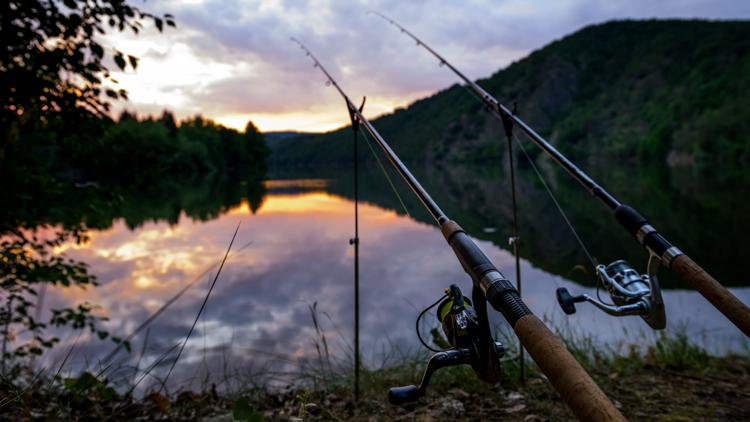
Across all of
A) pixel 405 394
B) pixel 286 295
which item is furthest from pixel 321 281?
pixel 405 394

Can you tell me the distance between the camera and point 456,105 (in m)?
148

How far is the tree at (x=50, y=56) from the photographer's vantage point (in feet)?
10.7

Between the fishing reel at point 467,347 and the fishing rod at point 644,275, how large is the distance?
0.78 meters

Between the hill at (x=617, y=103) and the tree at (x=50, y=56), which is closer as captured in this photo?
the tree at (x=50, y=56)

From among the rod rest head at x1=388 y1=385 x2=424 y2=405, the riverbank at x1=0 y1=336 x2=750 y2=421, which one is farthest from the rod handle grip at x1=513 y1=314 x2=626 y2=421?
the riverbank at x1=0 y1=336 x2=750 y2=421

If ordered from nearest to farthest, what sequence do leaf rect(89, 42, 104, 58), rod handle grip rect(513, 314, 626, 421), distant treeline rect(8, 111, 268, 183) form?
→ rod handle grip rect(513, 314, 626, 421), leaf rect(89, 42, 104, 58), distant treeline rect(8, 111, 268, 183)

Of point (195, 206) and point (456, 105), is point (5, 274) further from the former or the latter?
point (456, 105)

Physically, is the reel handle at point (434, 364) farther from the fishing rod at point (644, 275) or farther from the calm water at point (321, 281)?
the calm water at point (321, 281)

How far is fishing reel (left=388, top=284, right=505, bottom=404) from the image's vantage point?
4.21 ft

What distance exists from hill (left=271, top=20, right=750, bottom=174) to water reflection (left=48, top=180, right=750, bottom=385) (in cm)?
3481

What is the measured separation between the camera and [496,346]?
1381 mm

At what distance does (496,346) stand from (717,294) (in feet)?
2.68

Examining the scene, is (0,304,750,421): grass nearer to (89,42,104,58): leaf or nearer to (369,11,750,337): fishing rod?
(369,11,750,337): fishing rod

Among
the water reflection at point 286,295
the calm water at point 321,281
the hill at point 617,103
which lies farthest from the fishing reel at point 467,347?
the hill at point 617,103
